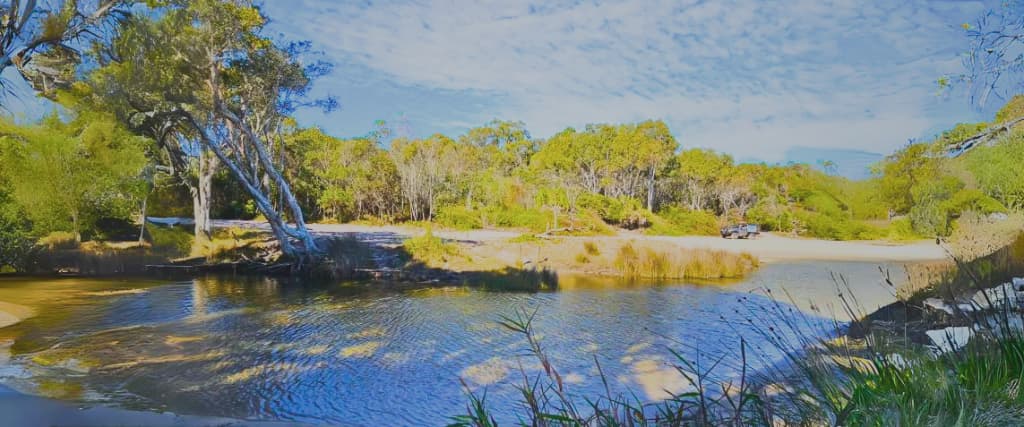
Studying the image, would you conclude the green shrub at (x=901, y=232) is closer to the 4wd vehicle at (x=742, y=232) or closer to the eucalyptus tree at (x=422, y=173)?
the 4wd vehicle at (x=742, y=232)

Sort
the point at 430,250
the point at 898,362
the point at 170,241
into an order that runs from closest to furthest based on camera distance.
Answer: the point at 898,362
the point at 430,250
the point at 170,241

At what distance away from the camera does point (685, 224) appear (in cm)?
3303

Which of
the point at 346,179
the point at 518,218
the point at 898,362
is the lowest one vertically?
the point at 898,362

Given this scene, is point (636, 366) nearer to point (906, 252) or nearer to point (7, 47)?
point (7, 47)

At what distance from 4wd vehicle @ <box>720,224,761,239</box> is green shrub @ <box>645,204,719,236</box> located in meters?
2.17

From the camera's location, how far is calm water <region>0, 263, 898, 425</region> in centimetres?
505

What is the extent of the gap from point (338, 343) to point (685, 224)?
95.1ft

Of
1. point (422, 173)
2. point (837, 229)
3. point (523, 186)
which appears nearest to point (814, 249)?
point (837, 229)

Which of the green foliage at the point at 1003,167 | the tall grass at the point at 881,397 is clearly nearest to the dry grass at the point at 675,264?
the green foliage at the point at 1003,167

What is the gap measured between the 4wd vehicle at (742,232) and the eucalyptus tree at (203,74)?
76.1 feet

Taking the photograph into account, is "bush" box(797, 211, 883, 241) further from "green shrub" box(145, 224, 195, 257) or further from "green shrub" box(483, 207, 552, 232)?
"green shrub" box(145, 224, 195, 257)

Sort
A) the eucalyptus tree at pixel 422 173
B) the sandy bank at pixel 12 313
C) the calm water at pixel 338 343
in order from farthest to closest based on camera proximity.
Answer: the eucalyptus tree at pixel 422 173, the sandy bank at pixel 12 313, the calm water at pixel 338 343

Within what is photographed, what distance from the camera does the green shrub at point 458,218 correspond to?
2962cm

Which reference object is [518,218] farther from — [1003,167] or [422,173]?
[1003,167]
